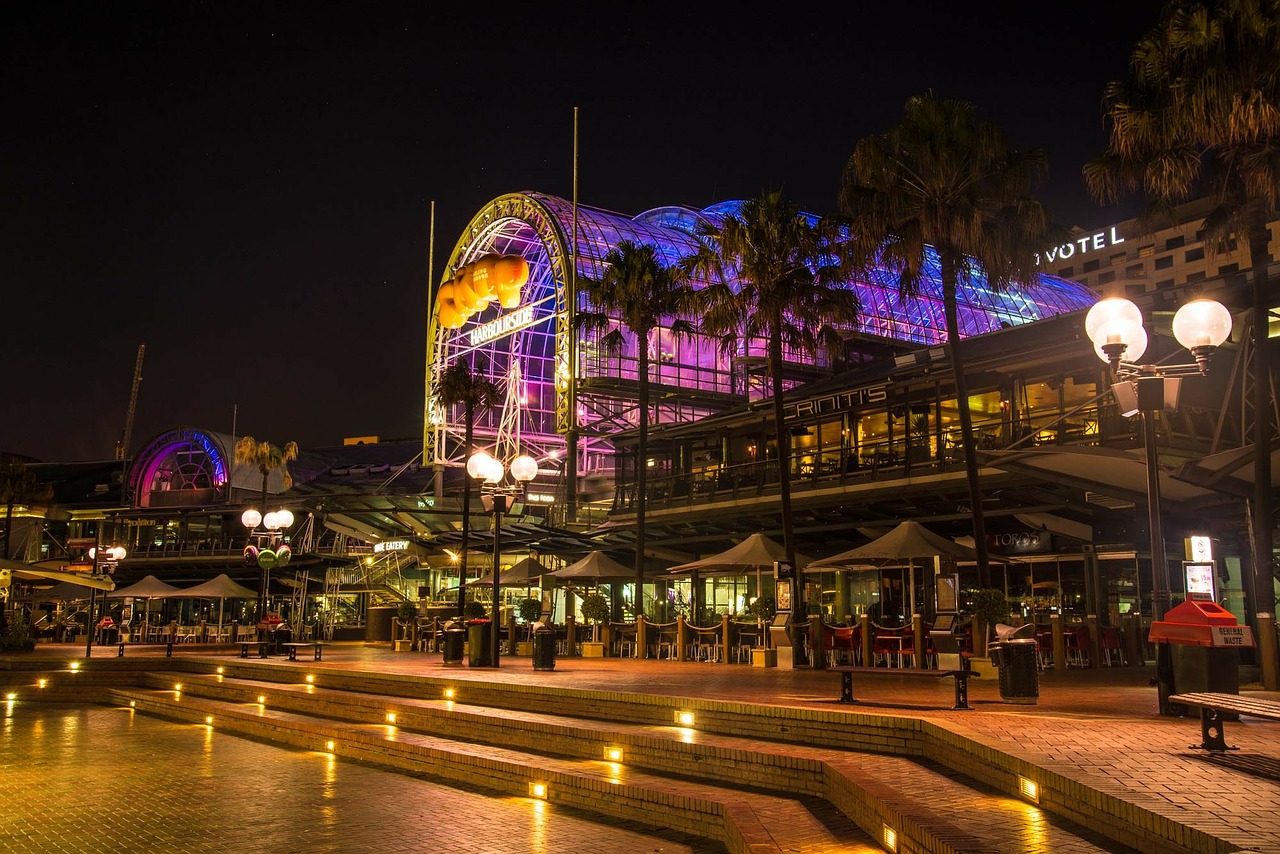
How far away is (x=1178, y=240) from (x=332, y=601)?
79312mm

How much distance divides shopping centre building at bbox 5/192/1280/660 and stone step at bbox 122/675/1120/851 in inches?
233

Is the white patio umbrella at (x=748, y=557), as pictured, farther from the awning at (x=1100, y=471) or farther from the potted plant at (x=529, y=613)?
the awning at (x=1100, y=471)

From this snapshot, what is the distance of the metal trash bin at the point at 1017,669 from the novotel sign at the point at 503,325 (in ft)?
153

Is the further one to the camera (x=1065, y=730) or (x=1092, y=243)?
(x=1092, y=243)

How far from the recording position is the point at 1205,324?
11602mm

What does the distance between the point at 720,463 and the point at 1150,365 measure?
1078 inches

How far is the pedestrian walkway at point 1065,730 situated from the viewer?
6430mm

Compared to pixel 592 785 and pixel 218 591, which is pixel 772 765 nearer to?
pixel 592 785

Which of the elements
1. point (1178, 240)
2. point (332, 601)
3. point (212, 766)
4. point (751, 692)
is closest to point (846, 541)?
point (751, 692)

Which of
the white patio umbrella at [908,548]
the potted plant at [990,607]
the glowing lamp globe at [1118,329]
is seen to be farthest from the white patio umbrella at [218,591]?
the glowing lamp globe at [1118,329]

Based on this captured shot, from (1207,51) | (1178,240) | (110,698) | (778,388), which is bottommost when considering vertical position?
(110,698)

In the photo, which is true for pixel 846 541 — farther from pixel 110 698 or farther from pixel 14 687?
pixel 14 687

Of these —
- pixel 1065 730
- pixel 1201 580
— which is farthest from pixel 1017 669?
pixel 1201 580

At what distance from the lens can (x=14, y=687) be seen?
25.4m
